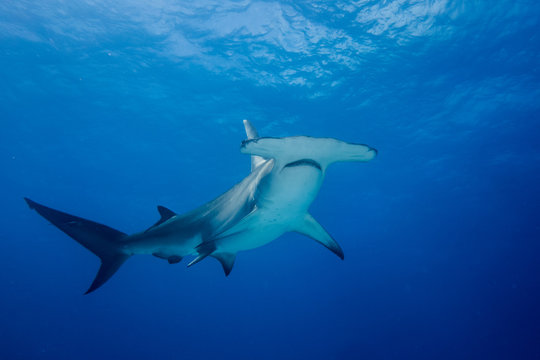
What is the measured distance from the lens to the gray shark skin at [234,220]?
3211mm

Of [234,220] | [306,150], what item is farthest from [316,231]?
[306,150]

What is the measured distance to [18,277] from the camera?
218ft

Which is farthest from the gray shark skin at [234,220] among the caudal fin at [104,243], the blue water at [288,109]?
the blue water at [288,109]

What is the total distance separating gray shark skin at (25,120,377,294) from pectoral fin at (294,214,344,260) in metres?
0.02

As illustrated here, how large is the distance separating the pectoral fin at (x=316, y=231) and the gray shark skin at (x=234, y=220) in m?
0.02

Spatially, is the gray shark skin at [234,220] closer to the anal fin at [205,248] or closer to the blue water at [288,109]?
the anal fin at [205,248]

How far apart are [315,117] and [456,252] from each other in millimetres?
43112

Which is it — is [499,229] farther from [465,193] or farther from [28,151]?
[28,151]

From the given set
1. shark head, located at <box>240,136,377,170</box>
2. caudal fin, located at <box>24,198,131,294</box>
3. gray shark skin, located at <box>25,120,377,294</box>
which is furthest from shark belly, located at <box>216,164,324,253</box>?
caudal fin, located at <box>24,198,131,294</box>

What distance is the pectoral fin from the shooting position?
14.9ft

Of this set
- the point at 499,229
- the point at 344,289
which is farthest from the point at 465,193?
the point at 344,289

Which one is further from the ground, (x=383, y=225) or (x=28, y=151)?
(x=383, y=225)

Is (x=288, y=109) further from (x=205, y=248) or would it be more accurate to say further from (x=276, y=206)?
(x=205, y=248)

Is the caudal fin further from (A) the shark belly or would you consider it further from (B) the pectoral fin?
(B) the pectoral fin
